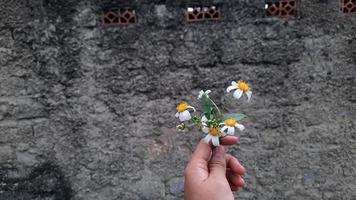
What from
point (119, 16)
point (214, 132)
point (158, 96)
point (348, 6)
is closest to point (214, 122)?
point (214, 132)

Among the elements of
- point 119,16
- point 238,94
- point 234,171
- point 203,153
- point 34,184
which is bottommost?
point 34,184

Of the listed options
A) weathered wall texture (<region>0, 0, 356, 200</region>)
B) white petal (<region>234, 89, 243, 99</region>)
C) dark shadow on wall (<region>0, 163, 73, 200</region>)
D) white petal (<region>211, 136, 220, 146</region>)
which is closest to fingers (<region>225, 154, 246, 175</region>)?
white petal (<region>211, 136, 220, 146</region>)

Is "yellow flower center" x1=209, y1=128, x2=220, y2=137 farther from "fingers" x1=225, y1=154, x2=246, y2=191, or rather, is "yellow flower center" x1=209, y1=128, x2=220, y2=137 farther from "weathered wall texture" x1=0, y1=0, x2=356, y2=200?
"weathered wall texture" x1=0, y1=0, x2=356, y2=200

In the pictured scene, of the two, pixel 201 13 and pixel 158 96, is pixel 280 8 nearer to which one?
pixel 201 13

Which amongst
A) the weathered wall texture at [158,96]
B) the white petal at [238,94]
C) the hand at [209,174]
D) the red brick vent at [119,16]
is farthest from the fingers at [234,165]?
the red brick vent at [119,16]

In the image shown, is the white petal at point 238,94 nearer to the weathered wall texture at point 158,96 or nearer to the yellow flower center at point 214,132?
the yellow flower center at point 214,132

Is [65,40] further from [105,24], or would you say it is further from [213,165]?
[213,165]
